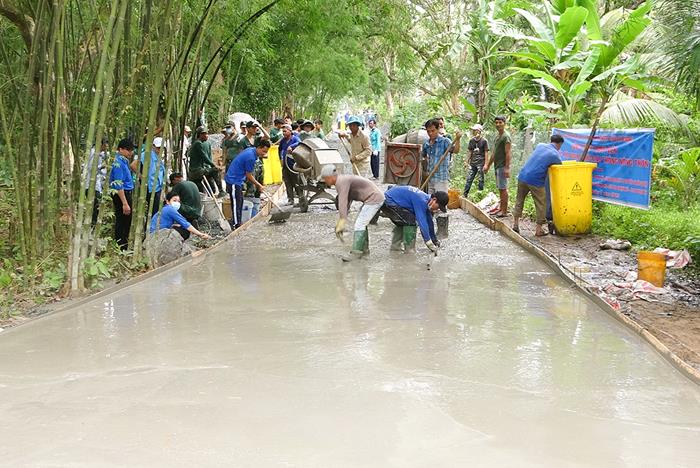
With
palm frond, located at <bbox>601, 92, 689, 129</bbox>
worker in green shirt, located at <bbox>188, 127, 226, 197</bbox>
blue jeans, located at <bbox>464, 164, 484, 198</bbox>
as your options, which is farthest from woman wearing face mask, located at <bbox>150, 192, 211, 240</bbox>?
palm frond, located at <bbox>601, 92, 689, 129</bbox>

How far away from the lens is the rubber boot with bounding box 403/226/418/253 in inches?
363

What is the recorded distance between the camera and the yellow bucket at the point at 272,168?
57.5 feet

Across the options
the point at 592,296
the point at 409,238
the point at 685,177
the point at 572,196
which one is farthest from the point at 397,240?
the point at 685,177

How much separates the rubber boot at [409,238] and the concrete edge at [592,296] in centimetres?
137

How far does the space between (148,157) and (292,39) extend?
11.6 metres

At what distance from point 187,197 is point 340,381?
5202 millimetres

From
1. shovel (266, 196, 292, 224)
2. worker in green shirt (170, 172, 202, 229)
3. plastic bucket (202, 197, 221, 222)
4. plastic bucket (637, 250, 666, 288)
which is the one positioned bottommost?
plastic bucket (637, 250, 666, 288)

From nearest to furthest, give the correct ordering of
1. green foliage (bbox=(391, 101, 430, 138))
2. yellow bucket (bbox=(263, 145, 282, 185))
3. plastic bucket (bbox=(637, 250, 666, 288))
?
plastic bucket (bbox=(637, 250, 666, 288)) < yellow bucket (bbox=(263, 145, 282, 185)) < green foliage (bbox=(391, 101, 430, 138))

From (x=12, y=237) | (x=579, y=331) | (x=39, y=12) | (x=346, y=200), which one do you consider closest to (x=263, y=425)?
(x=579, y=331)

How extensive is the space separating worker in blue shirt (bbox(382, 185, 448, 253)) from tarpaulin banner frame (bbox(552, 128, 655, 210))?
7.98ft

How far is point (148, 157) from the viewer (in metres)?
7.60

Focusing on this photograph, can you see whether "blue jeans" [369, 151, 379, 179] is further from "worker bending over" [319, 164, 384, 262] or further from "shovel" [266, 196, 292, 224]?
"worker bending over" [319, 164, 384, 262]

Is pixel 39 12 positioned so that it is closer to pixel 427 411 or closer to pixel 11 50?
pixel 11 50

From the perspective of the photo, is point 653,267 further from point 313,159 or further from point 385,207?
point 313,159
